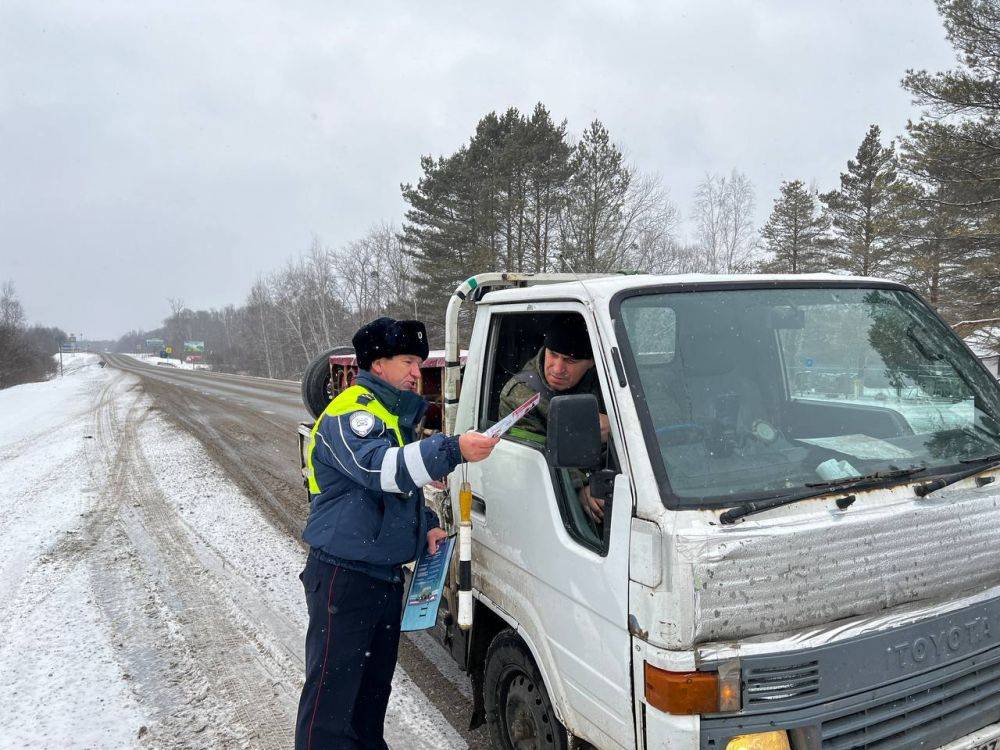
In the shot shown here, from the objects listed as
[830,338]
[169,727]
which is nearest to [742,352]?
[830,338]

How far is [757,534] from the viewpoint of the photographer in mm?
1679

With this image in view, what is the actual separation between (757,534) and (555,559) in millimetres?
777

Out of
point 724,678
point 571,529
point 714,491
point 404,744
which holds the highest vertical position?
point 714,491

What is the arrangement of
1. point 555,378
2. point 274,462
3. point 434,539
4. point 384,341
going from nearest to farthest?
1. point 384,341
2. point 555,378
3. point 434,539
4. point 274,462

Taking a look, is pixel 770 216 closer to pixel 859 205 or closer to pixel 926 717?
pixel 859 205

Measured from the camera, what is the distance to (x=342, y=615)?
8.09 feet

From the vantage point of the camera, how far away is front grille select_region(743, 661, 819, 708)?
164 cm

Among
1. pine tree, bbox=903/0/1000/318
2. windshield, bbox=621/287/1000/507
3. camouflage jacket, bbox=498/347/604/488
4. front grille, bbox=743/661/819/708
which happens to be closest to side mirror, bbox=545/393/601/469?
windshield, bbox=621/287/1000/507

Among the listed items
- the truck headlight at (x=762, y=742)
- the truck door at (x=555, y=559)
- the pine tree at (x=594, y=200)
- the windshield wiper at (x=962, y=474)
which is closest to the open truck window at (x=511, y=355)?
the truck door at (x=555, y=559)

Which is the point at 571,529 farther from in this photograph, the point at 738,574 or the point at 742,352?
the point at 742,352

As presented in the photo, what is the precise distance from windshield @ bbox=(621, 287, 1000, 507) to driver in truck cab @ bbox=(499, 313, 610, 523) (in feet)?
1.36

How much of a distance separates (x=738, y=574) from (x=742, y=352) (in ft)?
2.89

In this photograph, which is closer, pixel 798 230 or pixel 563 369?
pixel 563 369

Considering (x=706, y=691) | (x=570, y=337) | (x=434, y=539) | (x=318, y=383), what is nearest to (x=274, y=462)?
(x=318, y=383)
